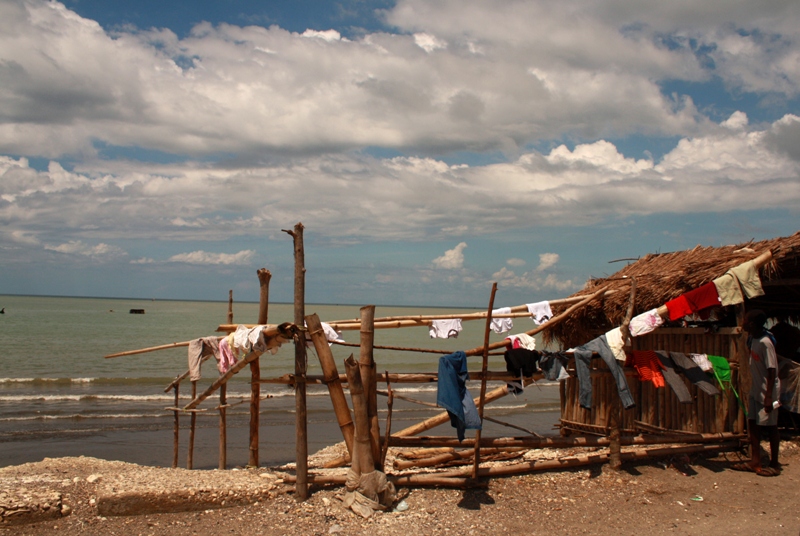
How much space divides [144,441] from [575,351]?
987 cm

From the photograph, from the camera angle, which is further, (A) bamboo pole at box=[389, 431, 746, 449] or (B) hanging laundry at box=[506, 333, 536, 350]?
(B) hanging laundry at box=[506, 333, 536, 350]

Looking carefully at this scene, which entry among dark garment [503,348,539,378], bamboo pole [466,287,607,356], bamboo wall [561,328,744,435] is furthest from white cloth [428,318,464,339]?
bamboo wall [561,328,744,435]

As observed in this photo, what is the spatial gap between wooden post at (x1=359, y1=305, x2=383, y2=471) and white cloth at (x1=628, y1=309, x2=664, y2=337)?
296 centimetres

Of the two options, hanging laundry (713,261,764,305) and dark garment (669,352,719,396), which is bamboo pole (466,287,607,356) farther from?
hanging laundry (713,261,764,305)

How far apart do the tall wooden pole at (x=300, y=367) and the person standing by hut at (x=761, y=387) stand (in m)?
4.63

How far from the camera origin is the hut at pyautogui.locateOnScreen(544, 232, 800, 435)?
7.05m

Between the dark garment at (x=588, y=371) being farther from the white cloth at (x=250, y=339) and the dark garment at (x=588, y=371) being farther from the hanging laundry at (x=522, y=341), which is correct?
the white cloth at (x=250, y=339)

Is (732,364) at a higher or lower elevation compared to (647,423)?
higher

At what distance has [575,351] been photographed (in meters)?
6.62

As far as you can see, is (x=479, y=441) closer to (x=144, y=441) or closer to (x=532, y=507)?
(x=532, y=507)

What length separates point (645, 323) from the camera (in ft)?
21.9

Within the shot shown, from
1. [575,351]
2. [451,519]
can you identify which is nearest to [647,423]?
[575,351]

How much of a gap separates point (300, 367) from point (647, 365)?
3.97m

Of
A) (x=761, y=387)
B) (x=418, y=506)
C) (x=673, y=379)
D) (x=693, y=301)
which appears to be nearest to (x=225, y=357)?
(x=418, y=506)
